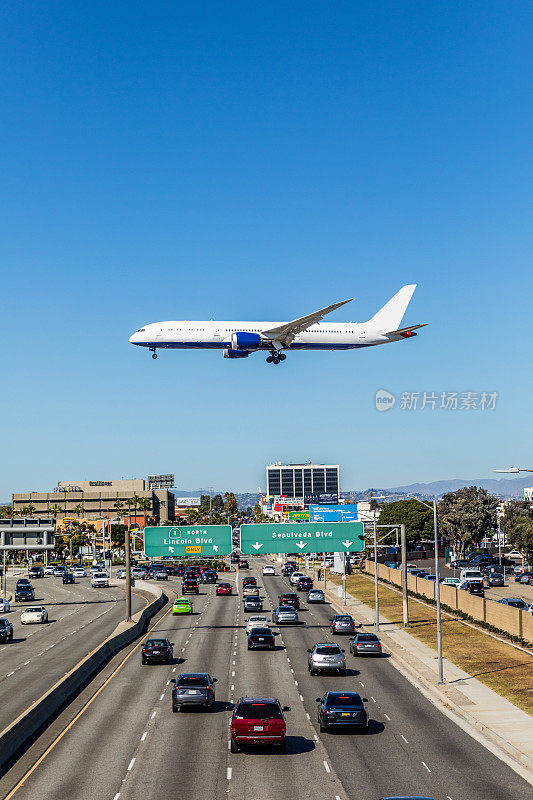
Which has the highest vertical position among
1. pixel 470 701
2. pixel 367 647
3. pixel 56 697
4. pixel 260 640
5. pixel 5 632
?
pixel 56 697

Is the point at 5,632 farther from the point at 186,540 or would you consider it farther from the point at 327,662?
the point at 327,662

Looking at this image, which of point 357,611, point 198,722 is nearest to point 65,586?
point 357,611

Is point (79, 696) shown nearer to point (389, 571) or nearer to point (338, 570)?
point (338, 570)

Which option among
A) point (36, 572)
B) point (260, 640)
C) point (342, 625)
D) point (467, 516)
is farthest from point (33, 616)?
point (467, 516)

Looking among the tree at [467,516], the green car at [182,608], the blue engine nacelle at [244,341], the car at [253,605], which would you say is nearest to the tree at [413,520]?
the tree at [467,516]

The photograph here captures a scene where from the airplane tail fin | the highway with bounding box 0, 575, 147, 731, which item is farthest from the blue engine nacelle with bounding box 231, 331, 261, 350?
the highway with bounding box 0, 575, 147, 731

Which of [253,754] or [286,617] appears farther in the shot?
[286,617]

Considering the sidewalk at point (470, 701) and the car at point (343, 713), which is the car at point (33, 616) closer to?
the sidewalk at point (470, 701)
